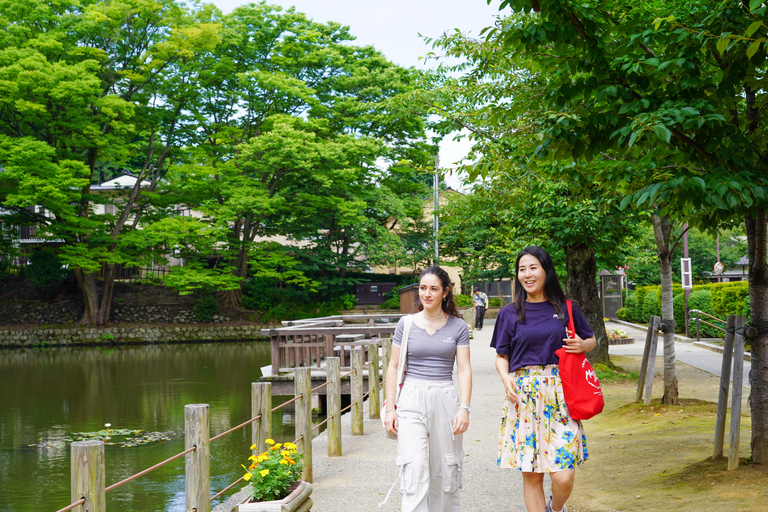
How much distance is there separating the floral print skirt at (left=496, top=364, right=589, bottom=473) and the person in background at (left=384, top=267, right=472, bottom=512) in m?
0.33

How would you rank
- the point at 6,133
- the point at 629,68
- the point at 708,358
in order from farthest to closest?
the point at 6,133 → the point at 708,358 → the point at 629,68

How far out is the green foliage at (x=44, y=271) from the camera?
1447 inches

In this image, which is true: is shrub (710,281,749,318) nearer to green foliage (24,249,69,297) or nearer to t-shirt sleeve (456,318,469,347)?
t-shirt sleeve (456,318,469,347)

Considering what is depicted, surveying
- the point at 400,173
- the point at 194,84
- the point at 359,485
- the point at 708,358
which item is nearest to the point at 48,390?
the point at 359,485

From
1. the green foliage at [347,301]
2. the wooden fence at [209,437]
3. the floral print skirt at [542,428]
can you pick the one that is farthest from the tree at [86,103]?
the floral print skirt at [542,428]

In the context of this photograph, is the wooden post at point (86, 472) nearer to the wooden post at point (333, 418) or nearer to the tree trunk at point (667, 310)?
the wooden post at point (333, 418)

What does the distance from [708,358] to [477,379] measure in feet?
20.8

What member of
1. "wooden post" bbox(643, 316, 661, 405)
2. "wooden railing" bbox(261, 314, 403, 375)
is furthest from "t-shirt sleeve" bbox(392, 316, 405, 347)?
"wooden railing" bbox(261, 314, 403, 375)

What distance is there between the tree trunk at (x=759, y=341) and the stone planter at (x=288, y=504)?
12.0 ft

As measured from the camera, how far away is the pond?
9609 mm

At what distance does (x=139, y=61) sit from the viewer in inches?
1296

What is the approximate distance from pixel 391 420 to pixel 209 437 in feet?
11.3

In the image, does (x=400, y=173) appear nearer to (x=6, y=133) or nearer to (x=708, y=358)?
(x=6, y=133)

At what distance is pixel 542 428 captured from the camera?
14.2 ft
